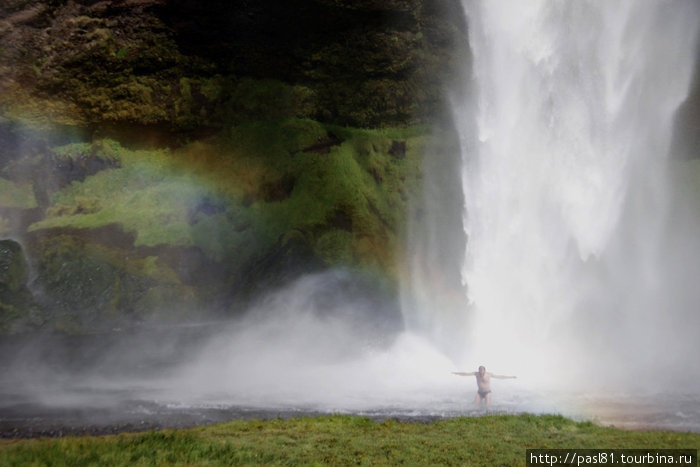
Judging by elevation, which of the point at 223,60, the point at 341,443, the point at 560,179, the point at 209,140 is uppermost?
the point at 223,60

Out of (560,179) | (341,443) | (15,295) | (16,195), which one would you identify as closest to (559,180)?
(560,179)

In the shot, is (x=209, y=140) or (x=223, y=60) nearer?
(x=223, y=60)

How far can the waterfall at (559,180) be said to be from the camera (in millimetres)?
23328

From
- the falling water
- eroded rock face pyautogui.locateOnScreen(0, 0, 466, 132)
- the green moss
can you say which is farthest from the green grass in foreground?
eroded rock face pyautogui.locateOnScreen(0, 0, 466, 132)

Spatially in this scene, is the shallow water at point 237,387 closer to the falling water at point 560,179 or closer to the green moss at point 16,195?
the falling water at point 560,179

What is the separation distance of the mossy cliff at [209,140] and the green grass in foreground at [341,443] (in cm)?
1697

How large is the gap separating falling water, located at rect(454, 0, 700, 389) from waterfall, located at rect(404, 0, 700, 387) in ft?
0.18

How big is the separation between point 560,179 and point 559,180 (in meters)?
0.07

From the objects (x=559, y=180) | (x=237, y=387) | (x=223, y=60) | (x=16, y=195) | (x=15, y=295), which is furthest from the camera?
(x=223, y=60)

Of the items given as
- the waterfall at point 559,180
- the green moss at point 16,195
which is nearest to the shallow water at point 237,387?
the waterfall at point 559,180

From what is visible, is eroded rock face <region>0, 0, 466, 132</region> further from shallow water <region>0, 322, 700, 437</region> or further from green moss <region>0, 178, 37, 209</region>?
shallow water <region>0, 322, 700, 437</region>

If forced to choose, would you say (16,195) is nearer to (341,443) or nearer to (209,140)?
(209,140)

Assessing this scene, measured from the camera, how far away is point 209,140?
33281mm

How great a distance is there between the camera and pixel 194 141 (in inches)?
1304
